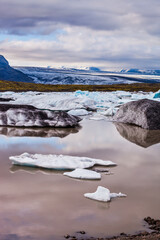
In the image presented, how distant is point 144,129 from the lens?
9898 millimetres

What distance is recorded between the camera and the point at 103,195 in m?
3.85

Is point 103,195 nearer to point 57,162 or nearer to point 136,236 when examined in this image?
point 136,236

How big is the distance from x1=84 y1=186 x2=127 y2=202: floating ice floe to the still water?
83mm

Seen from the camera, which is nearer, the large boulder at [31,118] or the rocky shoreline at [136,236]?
the rocky shoreline at [136,236]

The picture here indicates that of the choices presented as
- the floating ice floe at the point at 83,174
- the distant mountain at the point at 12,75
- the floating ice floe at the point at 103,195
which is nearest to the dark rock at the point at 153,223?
the floating ice floe at the point at 103,195

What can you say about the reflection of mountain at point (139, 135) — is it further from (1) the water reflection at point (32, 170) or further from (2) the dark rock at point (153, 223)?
(2) the dark rock at point (153, 223)

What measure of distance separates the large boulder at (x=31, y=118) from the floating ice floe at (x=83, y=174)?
4.95 m

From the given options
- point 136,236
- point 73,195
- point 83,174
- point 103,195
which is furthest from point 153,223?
point 83,174

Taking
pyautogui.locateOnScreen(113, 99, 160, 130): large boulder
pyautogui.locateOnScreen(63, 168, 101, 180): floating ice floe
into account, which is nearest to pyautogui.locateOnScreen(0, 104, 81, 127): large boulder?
pyautogui.locateOnScreen(113, 99, 160, 130): large boulder

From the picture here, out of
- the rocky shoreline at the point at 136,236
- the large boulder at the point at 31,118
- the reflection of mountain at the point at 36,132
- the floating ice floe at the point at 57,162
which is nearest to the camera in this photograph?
the rocky shoreline at the point at 136,236

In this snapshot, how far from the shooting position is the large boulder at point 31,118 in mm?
9555

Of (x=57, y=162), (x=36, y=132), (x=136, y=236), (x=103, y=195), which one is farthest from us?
(x=36, y=132)

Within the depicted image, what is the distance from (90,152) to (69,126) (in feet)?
11.8

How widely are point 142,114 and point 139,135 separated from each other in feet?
5.93
